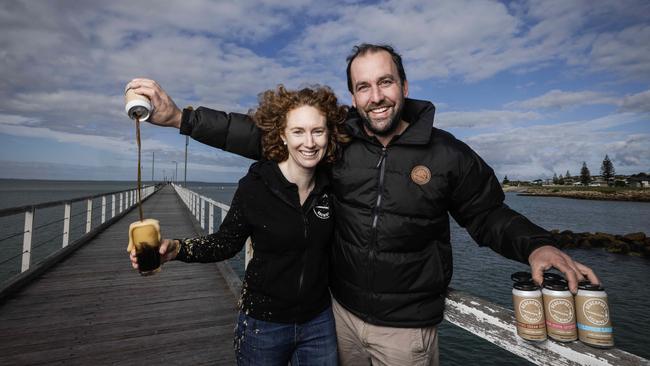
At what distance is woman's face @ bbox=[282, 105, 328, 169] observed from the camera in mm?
1885

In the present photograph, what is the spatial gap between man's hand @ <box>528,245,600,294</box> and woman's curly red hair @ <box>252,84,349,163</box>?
1169 mm

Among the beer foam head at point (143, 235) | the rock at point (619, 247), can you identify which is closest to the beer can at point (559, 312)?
the beer foam head at point (143, 235)

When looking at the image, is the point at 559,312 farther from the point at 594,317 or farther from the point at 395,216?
the point at 395,216

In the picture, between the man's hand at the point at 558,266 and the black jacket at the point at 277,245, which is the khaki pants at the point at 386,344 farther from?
the man's hand at the point at 558,266

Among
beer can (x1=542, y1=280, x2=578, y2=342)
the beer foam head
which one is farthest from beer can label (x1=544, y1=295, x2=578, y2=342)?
the beer foam head

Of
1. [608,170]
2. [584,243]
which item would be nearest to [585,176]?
[608,170]

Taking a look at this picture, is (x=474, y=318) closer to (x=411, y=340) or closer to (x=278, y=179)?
(x=411, y=340)

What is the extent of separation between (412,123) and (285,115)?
760 mm

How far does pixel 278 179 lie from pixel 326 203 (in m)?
0.32

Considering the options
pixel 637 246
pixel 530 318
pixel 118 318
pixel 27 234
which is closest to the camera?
pixel 530 318

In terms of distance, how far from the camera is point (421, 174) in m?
1.83

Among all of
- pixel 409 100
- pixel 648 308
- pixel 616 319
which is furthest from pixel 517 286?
pixel 648 308

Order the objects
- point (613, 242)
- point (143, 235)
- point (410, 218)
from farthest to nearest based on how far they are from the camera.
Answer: point (613, 242)
point (410, 218)
point (143, 235)

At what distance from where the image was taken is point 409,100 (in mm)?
2109
